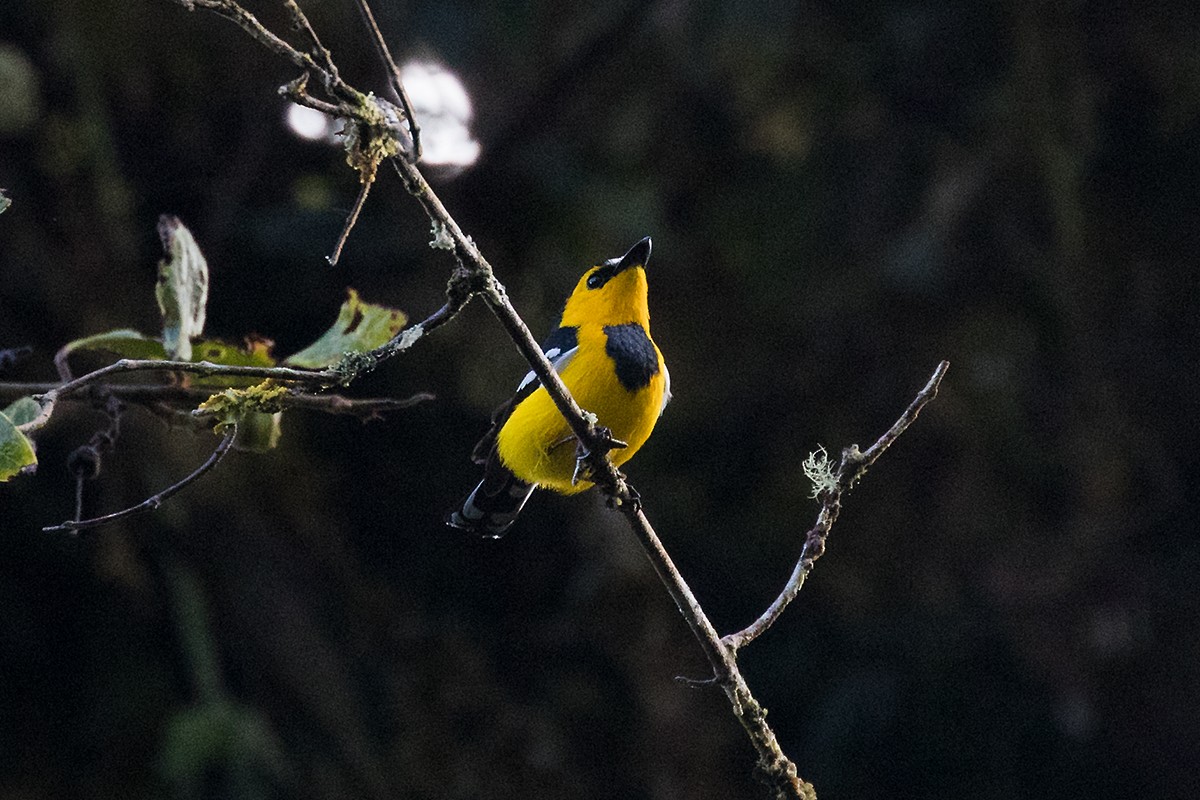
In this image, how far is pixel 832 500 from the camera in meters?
2.20

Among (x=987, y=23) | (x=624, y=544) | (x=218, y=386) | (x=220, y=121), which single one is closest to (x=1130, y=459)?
(x=987, y=23)

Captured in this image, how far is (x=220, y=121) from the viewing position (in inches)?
221

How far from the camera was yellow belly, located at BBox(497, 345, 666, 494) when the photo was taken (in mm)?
3264

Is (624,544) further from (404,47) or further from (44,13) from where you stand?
(44,13)

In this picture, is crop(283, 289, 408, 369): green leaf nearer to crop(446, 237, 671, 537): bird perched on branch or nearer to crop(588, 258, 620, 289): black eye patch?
crop(446, 237, 671, 537): bird perched on branch

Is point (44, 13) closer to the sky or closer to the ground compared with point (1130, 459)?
closer to the sky

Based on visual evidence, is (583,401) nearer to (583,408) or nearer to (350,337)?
(583,408)

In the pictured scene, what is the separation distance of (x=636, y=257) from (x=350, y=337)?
145cm

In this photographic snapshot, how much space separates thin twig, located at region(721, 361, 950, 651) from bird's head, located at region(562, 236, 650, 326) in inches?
64.2

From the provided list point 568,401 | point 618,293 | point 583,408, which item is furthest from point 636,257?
point 568,401

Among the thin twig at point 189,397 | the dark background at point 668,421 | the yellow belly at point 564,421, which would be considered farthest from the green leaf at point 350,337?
the dark background at point 668,421

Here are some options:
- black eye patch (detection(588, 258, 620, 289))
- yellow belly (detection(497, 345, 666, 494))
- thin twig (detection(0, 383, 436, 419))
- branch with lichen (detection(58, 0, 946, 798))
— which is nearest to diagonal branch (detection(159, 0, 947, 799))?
branch with lichen (detection(58, 0, 946, 798))

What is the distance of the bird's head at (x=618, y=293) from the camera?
3.83m

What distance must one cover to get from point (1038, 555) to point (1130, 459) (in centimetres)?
66
